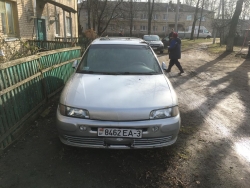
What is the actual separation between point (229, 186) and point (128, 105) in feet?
5.39

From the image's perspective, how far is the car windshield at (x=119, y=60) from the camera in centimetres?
424

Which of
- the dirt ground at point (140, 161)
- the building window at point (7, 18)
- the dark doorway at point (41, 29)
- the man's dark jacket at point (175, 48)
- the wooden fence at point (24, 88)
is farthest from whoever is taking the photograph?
the dark doorway at point (41, 29)

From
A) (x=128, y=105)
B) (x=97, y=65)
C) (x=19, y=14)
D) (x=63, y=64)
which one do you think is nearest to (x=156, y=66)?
(x=97, y=65)

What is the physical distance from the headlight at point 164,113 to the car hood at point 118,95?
0.06 metres

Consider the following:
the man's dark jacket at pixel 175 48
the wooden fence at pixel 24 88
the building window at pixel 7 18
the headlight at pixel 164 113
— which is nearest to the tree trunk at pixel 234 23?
Answer: the man's dark jacket at pixel 175 48

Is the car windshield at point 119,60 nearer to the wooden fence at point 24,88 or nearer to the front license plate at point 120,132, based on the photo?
the wooden fence at point 24,88

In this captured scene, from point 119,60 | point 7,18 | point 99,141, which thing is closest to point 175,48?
point 119,60

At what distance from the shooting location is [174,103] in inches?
129

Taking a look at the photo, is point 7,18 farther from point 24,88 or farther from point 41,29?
point 24,88

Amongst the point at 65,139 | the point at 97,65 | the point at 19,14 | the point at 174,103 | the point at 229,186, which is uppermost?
the point at 19,14

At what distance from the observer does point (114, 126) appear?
3.00m

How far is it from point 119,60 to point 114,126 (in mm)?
1806

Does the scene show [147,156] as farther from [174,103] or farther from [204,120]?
[204,120]

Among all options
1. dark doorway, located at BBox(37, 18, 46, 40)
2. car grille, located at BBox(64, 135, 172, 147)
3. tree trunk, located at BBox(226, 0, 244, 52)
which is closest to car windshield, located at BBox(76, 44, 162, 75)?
car grille, located at BBox(64, 135, 172, 147)
